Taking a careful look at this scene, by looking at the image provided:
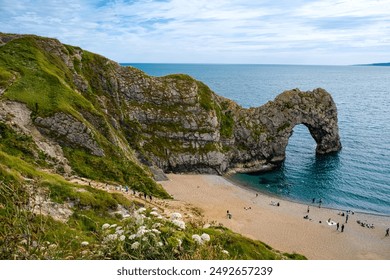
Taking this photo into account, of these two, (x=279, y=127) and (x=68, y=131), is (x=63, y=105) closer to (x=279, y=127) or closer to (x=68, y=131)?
(x=68, y=131)

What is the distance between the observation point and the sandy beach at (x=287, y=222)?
1870 inches

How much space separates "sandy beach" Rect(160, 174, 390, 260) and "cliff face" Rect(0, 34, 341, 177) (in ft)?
35.2

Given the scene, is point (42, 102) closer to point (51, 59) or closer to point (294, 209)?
point (51, 59)

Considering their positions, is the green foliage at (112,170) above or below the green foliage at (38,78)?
below

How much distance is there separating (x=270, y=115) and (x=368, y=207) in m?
36.8

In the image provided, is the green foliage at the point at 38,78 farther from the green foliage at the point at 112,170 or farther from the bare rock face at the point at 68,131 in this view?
the green foliage at the point at 112,170

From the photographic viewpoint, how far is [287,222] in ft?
183

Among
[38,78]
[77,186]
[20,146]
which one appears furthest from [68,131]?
[77,186]

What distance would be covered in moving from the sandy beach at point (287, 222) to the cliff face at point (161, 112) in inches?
423

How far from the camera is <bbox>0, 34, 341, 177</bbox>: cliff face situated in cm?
5875

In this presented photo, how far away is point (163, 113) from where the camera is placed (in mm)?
83188

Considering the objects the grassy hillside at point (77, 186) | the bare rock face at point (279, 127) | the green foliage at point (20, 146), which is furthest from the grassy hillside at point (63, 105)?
the bare rock face at point (279, 127)

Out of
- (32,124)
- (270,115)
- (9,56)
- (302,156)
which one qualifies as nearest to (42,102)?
(32,124)

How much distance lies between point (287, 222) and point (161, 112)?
139ft
